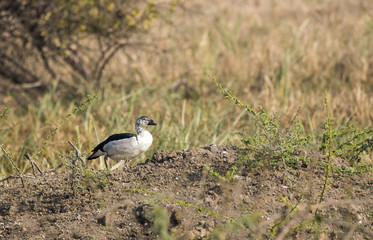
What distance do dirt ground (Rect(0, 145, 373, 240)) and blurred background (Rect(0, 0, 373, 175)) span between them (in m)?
1.53

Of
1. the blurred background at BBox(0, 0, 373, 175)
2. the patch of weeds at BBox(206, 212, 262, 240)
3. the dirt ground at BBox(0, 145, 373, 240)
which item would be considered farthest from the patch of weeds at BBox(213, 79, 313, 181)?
the blurred background at BBox(0, 0, 373, 175)

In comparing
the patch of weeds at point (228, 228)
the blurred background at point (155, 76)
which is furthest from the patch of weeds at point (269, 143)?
the blurred background at point (155, 76)

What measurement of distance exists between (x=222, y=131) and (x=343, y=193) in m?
2.50

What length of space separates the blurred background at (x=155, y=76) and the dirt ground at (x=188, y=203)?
1530mm

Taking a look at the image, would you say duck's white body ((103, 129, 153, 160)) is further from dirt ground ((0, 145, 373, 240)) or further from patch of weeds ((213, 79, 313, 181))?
patch of weeds ((213, 79, 313, 181))

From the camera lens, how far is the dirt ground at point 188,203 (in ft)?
11.1

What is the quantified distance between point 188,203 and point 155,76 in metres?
4.70

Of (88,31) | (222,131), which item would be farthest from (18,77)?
(222,131)

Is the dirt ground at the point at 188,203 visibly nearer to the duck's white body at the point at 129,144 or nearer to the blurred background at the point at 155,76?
the duck's white body at the point at 129,144

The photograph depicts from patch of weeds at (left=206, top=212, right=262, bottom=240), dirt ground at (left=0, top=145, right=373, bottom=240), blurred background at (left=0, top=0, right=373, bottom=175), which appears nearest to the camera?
patch of weeds at (left=206, top=212, right=262, bottom=240)

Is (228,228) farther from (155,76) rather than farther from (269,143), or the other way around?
(155,76)

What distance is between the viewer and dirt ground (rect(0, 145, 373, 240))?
11.1ft

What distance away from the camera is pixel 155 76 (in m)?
8.03

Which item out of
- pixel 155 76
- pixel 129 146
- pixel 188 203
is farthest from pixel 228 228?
pixel 155 76
